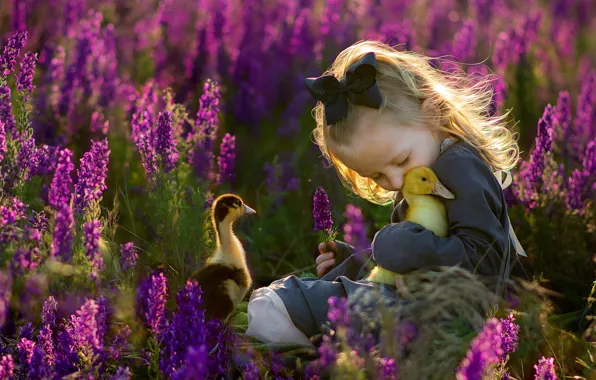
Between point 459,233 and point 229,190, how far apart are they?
153 centimetres

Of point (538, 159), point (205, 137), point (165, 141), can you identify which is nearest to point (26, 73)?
point (165, 141)

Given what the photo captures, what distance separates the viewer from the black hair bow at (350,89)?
10.2 ft

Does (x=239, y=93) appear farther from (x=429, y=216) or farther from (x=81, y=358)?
(x=81, y=358)

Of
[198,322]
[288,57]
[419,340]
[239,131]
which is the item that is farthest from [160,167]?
[288,57]

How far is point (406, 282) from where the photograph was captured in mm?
2998

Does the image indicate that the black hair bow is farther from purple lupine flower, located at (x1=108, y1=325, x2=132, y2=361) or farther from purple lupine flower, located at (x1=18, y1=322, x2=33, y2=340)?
purple lupine flower, located at (x1=18, y1=322, x2=33, y2=340)

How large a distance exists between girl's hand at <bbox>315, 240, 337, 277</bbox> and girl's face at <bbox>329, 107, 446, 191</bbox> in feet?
1.20

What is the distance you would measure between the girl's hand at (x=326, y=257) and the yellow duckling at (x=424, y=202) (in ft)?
1.31

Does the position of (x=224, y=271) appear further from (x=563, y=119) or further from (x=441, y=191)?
(x=563, y=119)

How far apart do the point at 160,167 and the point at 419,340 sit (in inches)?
56.1

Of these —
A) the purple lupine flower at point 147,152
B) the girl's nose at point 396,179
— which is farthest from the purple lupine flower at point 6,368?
the girl's nose at point 396,179

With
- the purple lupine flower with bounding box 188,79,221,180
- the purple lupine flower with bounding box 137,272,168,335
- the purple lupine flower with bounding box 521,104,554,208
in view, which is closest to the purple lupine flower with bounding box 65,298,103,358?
the purple lupine flower with bounding box 137,272,168,335

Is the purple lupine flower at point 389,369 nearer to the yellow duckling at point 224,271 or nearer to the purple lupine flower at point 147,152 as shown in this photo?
the yellow duckling at point 224,271

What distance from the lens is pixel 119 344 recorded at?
2.81m
